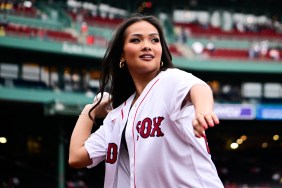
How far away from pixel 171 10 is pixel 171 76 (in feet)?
120

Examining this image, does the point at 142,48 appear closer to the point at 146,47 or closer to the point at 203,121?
the point at 146,47

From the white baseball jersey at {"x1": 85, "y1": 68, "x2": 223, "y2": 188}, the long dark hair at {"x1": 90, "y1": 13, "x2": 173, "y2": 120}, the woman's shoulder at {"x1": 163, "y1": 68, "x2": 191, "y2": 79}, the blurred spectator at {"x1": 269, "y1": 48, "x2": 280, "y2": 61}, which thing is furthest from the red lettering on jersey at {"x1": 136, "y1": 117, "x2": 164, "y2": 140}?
the blurred spectator at {"x1": 269, "y1": 48, "x2": 280, "y2": 61}

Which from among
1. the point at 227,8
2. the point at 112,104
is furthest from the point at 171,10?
the point at 112,104

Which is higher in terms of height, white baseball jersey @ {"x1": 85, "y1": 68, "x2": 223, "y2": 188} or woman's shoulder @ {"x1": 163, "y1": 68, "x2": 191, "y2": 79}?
woman's shoulder @ {"x1": 163, "y1": 68, "x2": 191, "y2": 79}

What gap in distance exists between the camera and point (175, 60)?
106 feet

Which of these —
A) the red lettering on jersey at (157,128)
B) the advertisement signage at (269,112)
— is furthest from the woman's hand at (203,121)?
the advertisement signage at (269,112)

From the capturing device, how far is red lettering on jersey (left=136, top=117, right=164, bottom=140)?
2906mm

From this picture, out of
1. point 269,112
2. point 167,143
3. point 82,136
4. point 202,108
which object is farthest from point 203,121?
point 269,112

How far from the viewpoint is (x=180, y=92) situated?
2.80m

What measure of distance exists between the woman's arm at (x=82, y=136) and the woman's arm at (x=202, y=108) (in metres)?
1.03

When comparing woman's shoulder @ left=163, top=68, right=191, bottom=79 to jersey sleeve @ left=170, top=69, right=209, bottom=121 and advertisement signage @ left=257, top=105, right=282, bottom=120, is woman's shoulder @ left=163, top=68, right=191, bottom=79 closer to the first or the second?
jersey sleeve @ left=170, top=69, right=209, bottom=121

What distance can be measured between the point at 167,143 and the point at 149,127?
0.40 ft

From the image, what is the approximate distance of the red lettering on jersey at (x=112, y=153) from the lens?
3.28 m

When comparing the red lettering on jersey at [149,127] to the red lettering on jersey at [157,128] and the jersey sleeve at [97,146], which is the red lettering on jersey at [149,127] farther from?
the jersey sleeve at [97,146]
